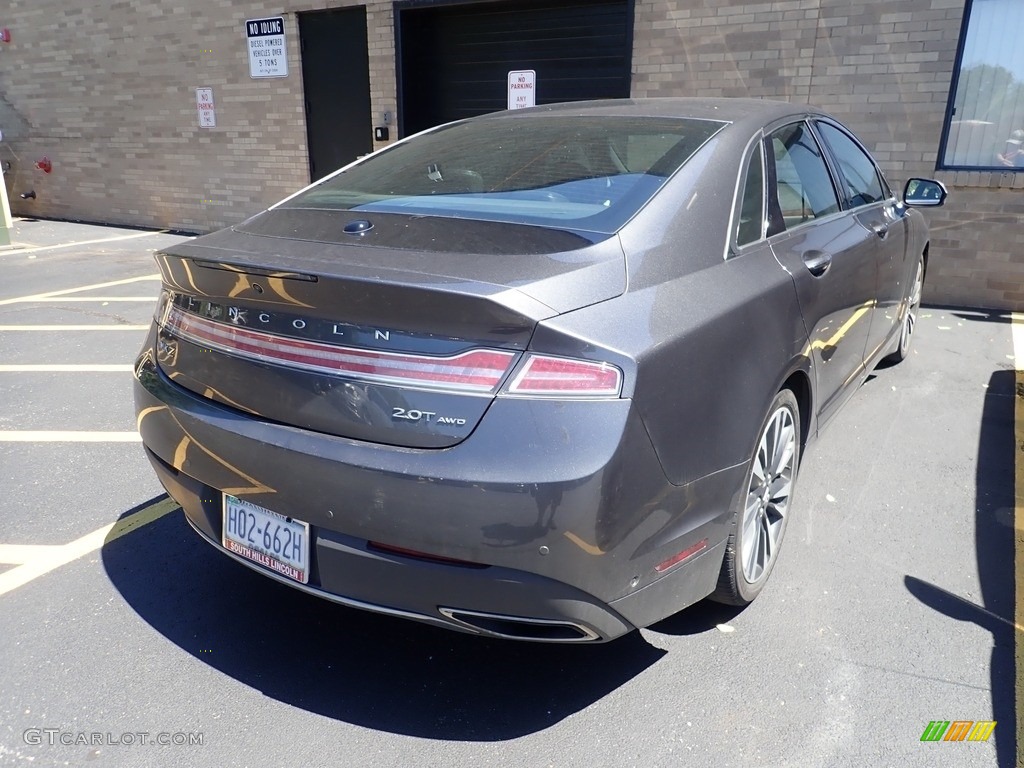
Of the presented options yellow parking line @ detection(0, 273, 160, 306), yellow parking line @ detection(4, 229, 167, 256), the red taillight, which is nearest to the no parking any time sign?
yellow parking line @ detection(4, 229, 167, 256)

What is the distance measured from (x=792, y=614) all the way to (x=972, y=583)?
772 millimetres

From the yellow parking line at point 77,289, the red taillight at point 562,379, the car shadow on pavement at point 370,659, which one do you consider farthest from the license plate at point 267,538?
the yellow parking line at point 77,289

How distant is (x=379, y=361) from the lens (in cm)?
192

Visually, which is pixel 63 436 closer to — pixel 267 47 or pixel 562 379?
pixel 562 379

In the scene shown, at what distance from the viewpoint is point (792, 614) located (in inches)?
107

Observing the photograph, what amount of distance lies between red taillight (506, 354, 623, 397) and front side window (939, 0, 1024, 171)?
664 centimetres

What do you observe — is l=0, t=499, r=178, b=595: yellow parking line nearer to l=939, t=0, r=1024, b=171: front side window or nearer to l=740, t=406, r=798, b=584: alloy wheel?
l=740, t=406, r=798, b=584: alloy wheel

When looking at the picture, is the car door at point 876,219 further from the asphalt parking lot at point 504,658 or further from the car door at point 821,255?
the asphalt parking lot at point 504,658

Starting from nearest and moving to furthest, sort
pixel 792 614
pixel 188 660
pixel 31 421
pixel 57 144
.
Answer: pixel 188 660 → pixel 792 614 → pixel 31 421 → pixel 57 144

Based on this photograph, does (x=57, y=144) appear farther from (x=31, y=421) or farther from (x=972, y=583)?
(x=972, y=583)

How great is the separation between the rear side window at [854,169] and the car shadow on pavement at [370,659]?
2534mm

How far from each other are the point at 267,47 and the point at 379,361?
10.1 metres

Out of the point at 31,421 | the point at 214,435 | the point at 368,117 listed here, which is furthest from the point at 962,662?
the point at 368,117

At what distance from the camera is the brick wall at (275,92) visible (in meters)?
6.93
